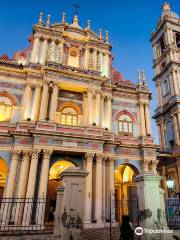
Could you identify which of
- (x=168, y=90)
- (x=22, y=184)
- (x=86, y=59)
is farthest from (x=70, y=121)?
(x=168, y=90)

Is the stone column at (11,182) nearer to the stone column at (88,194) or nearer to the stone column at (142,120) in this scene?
the stone column at (88,194)

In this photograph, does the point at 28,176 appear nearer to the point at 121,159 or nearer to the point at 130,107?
the point at 121,159

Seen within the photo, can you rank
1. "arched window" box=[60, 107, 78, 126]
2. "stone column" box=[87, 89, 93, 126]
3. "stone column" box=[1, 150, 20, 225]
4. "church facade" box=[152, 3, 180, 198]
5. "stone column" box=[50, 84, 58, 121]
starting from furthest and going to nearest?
1. "church facade" box=[152, 3, 180, 198]
2. "arched window" box=[60, 107, 78, 126]
3. "stone column" box=[87, 89, 93, 126]
4. "stone column" box=[50, 84, 58, 121]
5. "stone column" box=[1, 150, 20, 225]

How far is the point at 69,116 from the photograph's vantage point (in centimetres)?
2141

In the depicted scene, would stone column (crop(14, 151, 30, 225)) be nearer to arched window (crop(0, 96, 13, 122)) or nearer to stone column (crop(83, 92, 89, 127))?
arched window (crop(0, 96, 13, 122))

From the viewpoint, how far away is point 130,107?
937 inches

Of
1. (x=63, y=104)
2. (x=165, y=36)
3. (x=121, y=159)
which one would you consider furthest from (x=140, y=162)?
(x=165, y=36)

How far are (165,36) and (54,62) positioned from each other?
21.2m

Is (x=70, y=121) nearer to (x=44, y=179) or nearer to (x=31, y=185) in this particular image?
(x=44, y=179)

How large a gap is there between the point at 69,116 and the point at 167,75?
18062 mm

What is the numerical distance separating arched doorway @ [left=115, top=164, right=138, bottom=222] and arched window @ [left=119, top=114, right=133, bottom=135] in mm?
3513

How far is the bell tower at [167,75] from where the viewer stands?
28484 mm

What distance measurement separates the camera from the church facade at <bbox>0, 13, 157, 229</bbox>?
56.1 ft

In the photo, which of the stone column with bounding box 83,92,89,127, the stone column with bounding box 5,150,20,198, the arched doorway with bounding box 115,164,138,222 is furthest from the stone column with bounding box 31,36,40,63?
the arched doorway with bounding box 115,164,138,222
